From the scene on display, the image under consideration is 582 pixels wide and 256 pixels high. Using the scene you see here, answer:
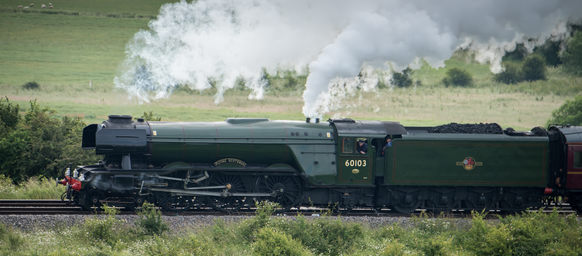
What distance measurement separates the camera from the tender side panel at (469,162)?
20.5m

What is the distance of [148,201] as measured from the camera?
1930cm

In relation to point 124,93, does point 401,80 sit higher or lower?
higher

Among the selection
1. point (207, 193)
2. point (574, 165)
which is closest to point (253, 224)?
point (207, 193)

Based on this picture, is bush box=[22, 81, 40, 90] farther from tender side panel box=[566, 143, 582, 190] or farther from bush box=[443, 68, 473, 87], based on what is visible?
tender side panel box=[566, 143, 582, 190]

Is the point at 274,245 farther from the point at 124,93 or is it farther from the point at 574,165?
the point at 124,93

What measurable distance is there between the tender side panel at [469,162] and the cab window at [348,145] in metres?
1.26

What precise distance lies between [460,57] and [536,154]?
60.8 m

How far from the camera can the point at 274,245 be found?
16.0 metres

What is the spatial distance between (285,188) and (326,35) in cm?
2771

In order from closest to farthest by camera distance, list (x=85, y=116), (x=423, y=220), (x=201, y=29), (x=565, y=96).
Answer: (x=423, y=220) < (x=201, y=29) < (x=85, y=116) < (x=565, y=96)

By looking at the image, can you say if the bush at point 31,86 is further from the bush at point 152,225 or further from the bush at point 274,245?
the bush at point 274,245

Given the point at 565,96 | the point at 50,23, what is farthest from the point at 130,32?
the point at 565,96

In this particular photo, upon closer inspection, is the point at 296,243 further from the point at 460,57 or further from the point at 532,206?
the point at 460,57

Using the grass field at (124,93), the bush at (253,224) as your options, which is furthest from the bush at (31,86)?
the bush at (253,224)
